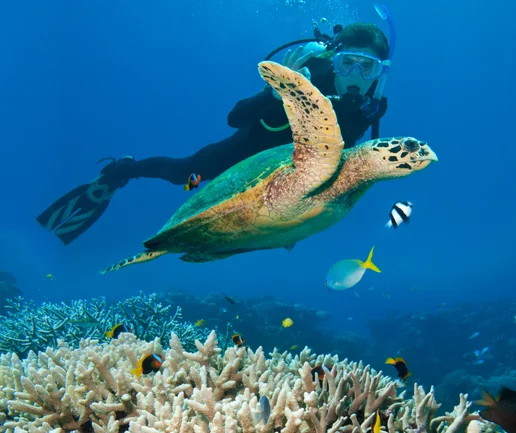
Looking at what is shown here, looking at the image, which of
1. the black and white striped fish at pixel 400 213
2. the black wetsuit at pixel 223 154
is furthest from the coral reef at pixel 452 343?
the black wetsuit at pixel 223 154

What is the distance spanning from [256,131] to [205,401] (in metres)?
3.75

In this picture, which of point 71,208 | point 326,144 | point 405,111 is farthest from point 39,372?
point 405,111

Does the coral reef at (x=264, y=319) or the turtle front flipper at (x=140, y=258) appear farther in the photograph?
the coral reef at (x=264, y=319)

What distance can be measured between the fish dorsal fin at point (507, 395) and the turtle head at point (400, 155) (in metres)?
1.58

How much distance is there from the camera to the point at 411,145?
2383 millimetres

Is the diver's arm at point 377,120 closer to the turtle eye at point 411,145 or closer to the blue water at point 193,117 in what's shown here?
the turtle eye at point 411,145

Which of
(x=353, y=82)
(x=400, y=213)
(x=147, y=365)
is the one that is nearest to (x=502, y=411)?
(x=147, y=365)

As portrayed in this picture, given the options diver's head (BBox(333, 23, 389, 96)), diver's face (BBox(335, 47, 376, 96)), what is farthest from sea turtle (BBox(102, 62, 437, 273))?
diver's head (BBox(333, 23, 389, 96))

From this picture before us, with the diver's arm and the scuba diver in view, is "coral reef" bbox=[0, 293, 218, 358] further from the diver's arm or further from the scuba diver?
the diver's arm

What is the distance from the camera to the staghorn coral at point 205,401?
4.62ft

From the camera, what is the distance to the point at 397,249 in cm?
7262

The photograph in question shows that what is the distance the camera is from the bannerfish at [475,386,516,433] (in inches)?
46.9

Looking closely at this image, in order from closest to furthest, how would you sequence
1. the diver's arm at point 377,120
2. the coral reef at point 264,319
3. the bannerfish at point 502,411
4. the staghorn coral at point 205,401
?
the bannerfish at point 502,411
the staghorn coral at point 205,401
the diver's arm at point 377,120
the coral reef at point 264,319

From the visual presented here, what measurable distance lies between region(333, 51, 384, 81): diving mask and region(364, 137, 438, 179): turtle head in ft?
6.12
